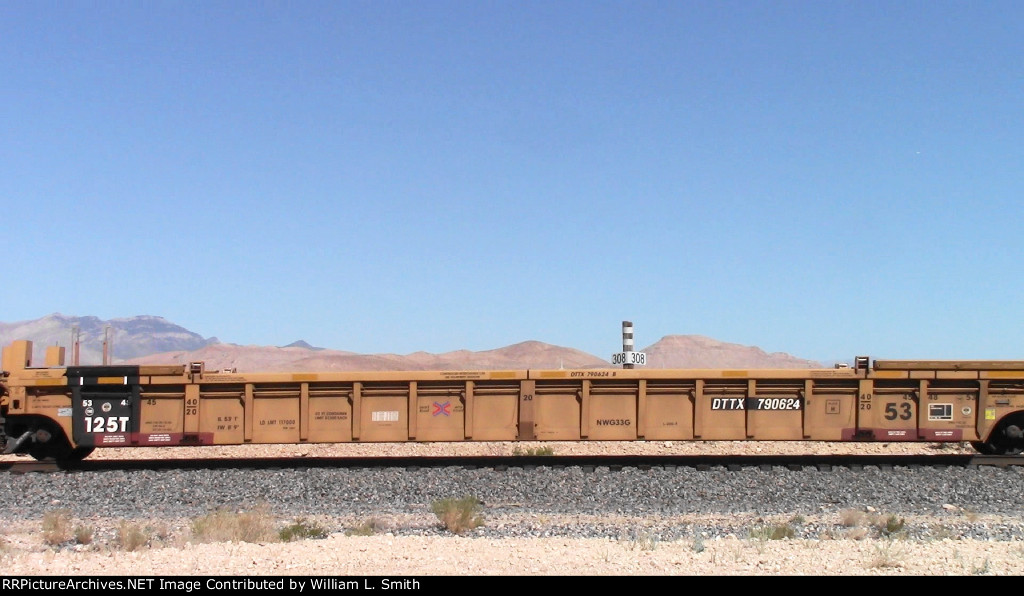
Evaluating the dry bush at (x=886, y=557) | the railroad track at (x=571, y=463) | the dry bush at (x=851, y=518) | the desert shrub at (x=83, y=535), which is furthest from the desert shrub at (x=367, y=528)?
the dry bush at (x=851, y=518)

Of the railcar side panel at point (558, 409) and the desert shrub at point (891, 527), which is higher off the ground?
the railcar side panel at point (558, 409)

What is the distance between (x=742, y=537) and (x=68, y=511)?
8.88m

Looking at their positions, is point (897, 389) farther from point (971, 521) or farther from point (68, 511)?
point (68, 511)

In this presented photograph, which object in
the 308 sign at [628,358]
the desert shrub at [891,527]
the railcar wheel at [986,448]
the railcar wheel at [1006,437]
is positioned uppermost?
the 308 sign at [628,358]

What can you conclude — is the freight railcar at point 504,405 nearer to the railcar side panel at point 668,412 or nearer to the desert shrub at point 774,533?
the railcar side panel at point 668,412

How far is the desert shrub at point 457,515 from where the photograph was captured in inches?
435

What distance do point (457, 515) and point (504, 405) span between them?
5261mm

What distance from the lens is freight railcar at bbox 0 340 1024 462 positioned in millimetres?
16031

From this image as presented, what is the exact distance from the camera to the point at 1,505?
516 inches

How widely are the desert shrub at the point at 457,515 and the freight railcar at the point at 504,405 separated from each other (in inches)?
186

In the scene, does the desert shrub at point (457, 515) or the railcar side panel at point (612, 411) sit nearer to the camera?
the desert shrub at point (457, 515)

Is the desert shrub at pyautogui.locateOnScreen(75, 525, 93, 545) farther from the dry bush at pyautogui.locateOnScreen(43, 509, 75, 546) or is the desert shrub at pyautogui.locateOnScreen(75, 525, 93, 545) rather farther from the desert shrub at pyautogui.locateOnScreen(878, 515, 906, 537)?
the desert shrub at pyautogui.locateOnScreen(878, 515, 906, 537)
